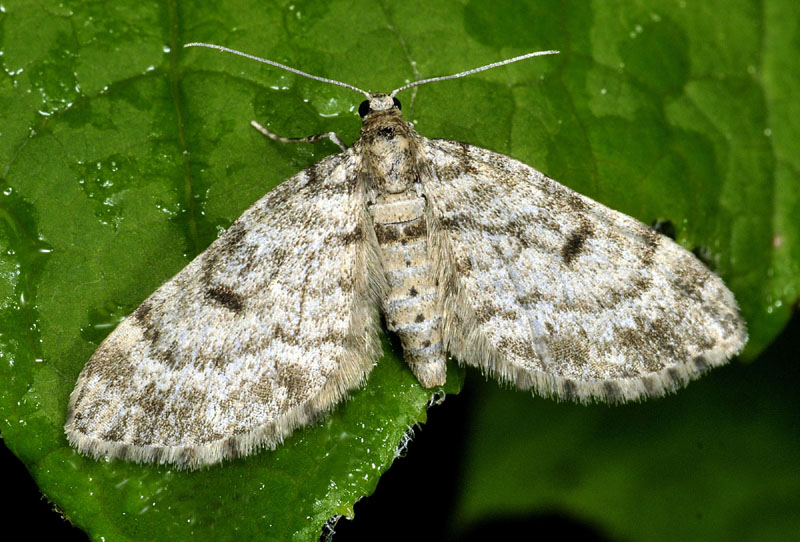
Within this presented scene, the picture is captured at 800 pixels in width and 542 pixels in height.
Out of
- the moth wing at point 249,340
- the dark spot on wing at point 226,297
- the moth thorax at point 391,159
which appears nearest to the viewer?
the moth wing at point 249,340

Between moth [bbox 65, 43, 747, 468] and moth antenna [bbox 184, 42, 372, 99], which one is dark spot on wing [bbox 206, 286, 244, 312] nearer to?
moth [bbox 65, 43, 747, 468]

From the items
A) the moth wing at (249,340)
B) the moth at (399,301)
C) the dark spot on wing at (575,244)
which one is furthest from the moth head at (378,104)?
the dark spot on wing at (575,244)

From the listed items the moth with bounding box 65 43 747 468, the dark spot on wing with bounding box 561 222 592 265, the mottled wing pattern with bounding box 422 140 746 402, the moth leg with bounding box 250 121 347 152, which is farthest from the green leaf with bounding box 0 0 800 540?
the dark spot on wing with bounding box 561 222 592 265

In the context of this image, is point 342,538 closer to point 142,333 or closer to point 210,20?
point 142,333

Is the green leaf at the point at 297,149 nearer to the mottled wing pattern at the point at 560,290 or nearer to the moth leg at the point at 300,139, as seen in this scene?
the moth leg at the point at 300,139

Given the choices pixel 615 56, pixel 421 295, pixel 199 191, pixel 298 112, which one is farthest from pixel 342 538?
pixel 615 56

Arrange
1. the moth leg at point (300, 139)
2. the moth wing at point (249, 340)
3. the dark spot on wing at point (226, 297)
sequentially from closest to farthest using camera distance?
1. the moth wing at point (249, 340)
2. the dark spot on wing at point (226, 297)
3. the moth leg at point (300, 139)
